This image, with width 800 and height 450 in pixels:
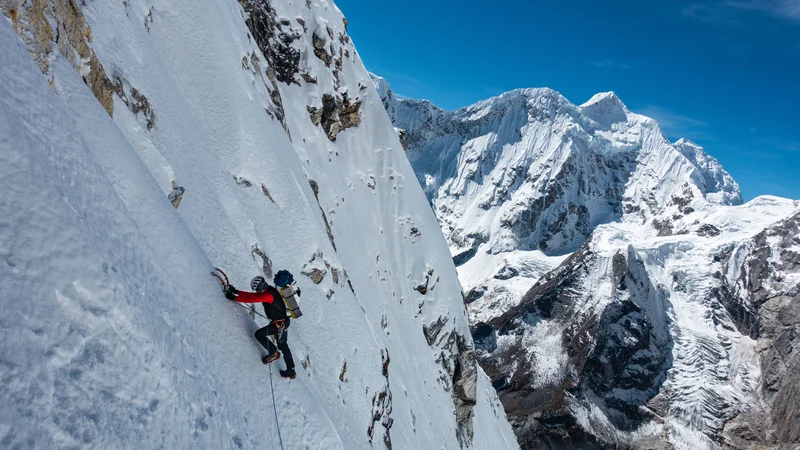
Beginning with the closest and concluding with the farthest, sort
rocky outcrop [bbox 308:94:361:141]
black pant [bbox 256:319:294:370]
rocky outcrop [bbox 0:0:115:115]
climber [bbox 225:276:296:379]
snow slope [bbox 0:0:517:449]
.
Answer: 1. snow slope [bbox 0:0:517:449]
2. rocky outcrop [bbox 0:0:115:115]
3. climber [bbox 225:276:296:379]
4. black pant [bbox 256:319:294:370]
5. rocky outcrop [bbox 308:94:361:141]

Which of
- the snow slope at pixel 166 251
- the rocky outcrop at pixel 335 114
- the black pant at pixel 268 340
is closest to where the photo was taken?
the snow slope at pixel 166 251

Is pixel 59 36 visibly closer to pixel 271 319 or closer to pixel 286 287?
pixel 286 287

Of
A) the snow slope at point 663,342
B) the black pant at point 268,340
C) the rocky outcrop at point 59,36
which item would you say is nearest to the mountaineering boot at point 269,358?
the black pant at point 268,340

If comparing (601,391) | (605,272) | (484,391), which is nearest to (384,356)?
(484,391)

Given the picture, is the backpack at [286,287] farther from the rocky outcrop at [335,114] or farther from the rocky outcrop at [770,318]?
the rocky outcrop at [770,318]

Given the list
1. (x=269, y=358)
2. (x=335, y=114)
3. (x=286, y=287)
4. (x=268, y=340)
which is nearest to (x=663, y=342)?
(x=335, y=114)

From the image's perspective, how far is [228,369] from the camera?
8.24 meters

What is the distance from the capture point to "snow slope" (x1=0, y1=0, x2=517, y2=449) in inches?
192

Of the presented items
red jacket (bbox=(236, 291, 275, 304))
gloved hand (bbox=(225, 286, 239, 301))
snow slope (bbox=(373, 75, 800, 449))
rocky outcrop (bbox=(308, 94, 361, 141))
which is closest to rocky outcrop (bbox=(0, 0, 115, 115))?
gloved hand (bbox=(225, 286, 239, 301))

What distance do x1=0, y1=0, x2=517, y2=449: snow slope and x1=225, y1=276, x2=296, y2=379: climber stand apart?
25 cm

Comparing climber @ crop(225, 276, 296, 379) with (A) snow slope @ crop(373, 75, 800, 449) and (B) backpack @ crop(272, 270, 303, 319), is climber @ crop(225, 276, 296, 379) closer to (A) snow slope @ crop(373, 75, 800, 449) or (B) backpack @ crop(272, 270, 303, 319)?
(B) backpack @ crop(272, 270, 303, 319)

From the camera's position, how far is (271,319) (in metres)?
9.70

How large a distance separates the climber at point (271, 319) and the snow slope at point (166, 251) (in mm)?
253

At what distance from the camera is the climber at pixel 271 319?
9.45 m
